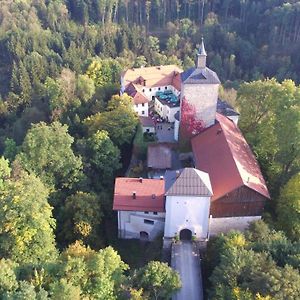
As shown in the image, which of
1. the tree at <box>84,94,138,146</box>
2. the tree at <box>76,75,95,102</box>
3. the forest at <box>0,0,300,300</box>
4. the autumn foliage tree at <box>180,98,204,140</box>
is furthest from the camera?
the tree at <box>76,75,95,102</box>

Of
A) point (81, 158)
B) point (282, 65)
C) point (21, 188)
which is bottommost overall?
point (282, 65)

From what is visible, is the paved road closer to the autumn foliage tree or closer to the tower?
the autumn foliage tree

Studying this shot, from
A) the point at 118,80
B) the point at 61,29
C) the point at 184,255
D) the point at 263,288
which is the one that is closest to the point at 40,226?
the point at 184,255

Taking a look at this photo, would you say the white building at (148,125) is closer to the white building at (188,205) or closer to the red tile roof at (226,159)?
the red tile roof at (226,159)

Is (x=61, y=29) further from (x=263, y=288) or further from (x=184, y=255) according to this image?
(x=263, y=288)

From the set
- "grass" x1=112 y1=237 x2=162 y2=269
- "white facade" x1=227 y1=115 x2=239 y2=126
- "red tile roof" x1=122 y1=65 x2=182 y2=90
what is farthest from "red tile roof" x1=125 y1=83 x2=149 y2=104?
"grass" x1=112 y1=237 x2=162 y2=269

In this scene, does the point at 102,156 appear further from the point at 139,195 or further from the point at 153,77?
the point at 153,77
